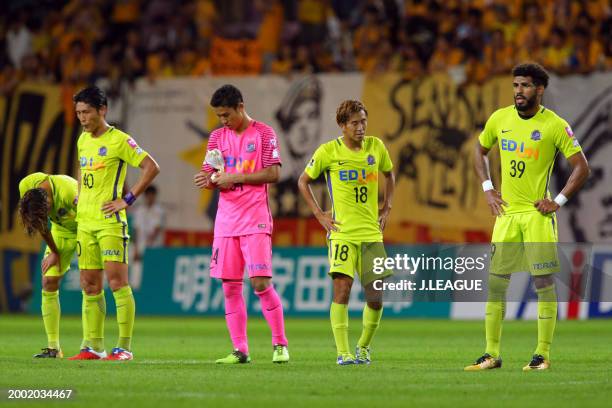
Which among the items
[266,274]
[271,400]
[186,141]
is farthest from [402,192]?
[271,400]

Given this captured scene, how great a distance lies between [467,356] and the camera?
13.3 meters

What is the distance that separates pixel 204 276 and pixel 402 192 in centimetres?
388

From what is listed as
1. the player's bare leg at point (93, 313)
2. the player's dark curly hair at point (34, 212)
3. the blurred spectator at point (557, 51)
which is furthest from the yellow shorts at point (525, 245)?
the blurred spectator at point (557, 51)

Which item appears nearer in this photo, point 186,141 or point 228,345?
point 228,345

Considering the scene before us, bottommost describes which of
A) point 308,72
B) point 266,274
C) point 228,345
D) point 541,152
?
point 228,345

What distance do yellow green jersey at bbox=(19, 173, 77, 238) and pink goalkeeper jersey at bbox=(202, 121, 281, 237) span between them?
2090mm

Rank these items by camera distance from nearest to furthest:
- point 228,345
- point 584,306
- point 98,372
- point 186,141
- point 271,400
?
1. point 271,400
2. point 98,372
3. point 228,345
4. point 584,306
5. point 186,141

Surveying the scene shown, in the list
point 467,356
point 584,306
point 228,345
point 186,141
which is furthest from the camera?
point 186,141

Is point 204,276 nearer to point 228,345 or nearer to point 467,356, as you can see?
point 228,345

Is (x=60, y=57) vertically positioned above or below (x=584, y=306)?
above

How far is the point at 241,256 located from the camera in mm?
12031

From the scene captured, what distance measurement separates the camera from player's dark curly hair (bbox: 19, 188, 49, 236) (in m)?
12.8

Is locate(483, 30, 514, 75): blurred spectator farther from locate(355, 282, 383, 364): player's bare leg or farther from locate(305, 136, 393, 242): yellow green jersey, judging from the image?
locate(355, 282, 383, 364): player's bare leg

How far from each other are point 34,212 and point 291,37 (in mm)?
13737
